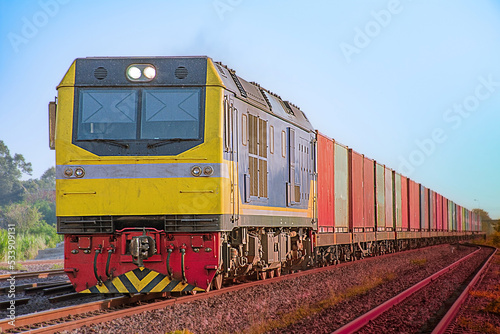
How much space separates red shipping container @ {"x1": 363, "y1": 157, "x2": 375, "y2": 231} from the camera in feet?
76.1

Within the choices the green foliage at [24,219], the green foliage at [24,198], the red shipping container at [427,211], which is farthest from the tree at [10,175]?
the red shipping container at [427,211]

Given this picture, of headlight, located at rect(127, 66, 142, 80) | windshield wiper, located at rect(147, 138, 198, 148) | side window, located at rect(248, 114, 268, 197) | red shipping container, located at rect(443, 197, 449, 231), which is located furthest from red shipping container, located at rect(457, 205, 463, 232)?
headlight, located at rect(127, 66, 142, 80)

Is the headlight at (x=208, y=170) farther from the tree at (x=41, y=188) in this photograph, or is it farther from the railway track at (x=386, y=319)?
the tree at (x=41, y=188)

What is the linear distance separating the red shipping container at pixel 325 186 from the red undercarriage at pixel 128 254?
7318 millimetres

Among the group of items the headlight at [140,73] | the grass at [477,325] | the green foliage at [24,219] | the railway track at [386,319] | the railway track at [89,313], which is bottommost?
the grass at [477,325]

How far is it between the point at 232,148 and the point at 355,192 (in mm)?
12609

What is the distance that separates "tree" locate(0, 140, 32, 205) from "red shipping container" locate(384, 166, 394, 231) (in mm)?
40643

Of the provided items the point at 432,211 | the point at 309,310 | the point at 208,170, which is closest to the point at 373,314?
the point at 309,310

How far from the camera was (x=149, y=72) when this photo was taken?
9.60 m

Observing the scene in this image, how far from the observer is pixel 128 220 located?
9.30m

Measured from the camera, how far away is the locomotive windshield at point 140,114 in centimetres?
933

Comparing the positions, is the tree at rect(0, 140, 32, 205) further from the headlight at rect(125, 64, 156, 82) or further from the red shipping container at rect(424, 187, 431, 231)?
the headlight at rect(125, 64, 156, 82)

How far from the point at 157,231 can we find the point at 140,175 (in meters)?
0.89

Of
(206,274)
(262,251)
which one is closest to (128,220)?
(206,274)
